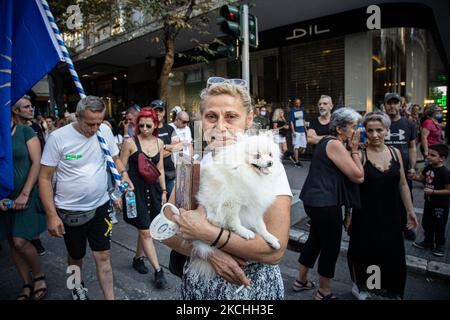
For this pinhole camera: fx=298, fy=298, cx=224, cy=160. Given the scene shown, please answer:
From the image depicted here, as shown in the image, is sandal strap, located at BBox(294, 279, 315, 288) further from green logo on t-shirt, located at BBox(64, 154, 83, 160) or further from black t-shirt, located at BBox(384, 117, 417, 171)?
black t-shirt, located at BBox(384, 117, 417, 171)

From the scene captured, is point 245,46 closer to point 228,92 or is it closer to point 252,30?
point 252,30

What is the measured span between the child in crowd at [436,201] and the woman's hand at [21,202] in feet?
16.7

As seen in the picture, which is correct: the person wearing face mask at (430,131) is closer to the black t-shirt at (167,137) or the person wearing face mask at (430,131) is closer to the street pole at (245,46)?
the street pole at (245,46)

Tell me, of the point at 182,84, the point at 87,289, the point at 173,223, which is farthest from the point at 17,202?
the point at 182,84

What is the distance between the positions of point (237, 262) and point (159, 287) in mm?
2452

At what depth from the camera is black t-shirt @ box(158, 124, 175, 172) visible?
5.45m

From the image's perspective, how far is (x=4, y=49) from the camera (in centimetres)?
237

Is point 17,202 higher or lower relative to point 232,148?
lower

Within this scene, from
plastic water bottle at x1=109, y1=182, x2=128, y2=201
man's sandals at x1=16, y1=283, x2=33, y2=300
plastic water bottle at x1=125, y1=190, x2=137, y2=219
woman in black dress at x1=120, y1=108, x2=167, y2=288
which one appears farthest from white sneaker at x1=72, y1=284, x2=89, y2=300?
plastic water bottle at x1=109, y1=182, x2=128, y2=201

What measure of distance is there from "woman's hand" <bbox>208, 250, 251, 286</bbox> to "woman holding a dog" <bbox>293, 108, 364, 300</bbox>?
6.56ft

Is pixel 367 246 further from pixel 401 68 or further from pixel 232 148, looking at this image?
pixel 401 68

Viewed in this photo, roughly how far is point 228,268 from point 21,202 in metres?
2.79
